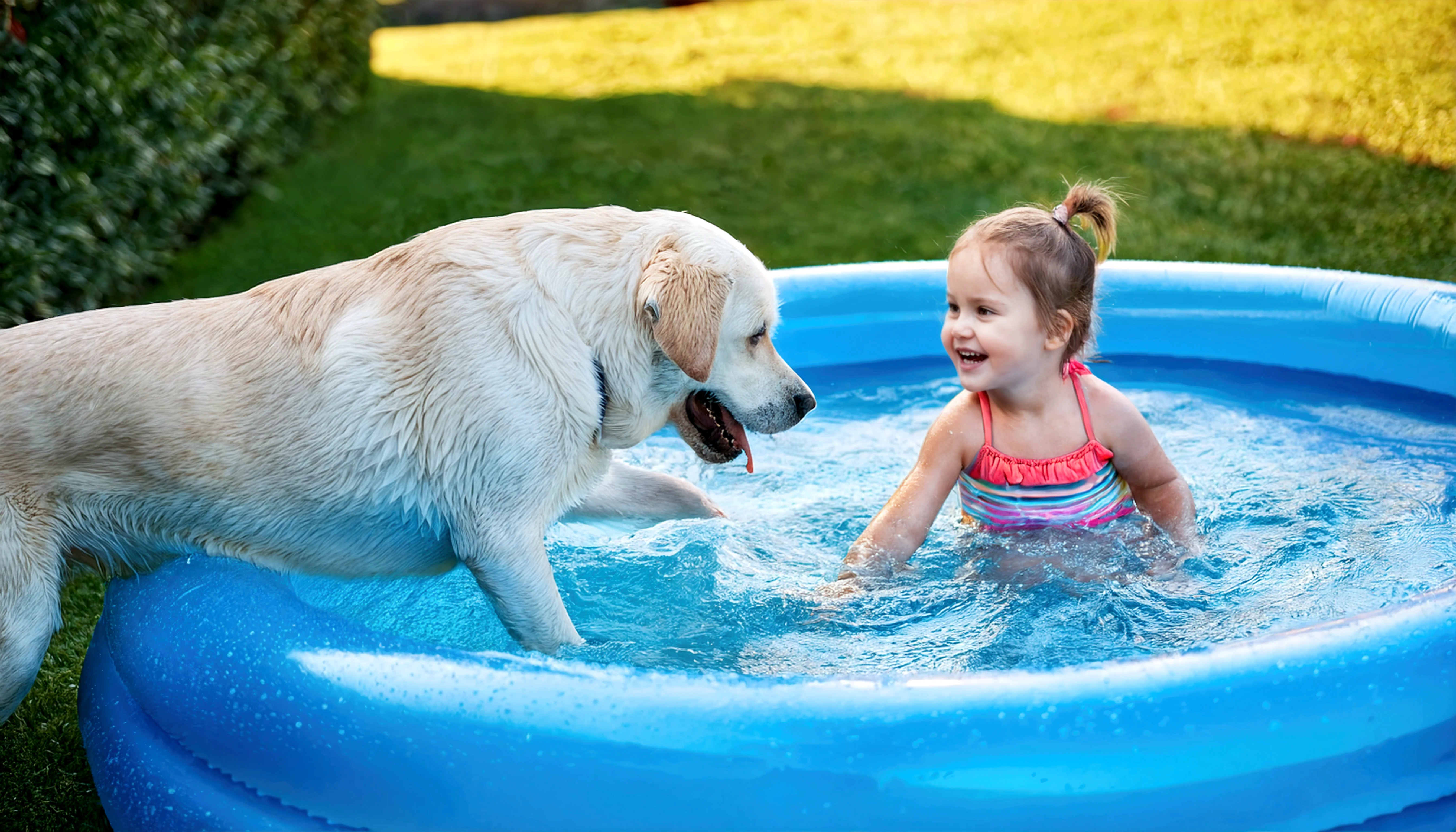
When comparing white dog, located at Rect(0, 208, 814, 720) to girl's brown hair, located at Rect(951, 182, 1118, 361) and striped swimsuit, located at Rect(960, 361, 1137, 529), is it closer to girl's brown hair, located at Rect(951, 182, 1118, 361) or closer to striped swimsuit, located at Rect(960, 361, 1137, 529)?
girl's brown hair, located at Rect(951, 182, 1118, 361)

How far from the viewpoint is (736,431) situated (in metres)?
3.30

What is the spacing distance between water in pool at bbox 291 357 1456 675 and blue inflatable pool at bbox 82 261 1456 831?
0.25 m

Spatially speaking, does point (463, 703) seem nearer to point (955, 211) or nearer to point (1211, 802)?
point (1211, 802)

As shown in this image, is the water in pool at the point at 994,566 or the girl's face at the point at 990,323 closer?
the water in pool at the point at 994,566

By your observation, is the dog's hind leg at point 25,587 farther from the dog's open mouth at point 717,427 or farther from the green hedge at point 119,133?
the green hedge at point 119,133

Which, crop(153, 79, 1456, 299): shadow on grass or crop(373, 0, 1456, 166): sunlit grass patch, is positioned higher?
crop(373, 0, 1456, 166): sunlit grass patch

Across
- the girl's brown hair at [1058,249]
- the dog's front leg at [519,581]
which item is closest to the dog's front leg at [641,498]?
the dog's front leg at [519,581]

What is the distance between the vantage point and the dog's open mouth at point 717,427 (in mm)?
3285

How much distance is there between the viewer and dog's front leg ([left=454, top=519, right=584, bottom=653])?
2.93 metres

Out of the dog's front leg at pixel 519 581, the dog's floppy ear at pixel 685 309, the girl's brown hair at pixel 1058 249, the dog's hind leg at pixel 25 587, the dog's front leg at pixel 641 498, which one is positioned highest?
the girl's brown hair at pixel 1058 249

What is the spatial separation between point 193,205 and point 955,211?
14.7 ft

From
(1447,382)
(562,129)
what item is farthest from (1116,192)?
(562,129)

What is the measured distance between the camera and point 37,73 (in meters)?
5.29

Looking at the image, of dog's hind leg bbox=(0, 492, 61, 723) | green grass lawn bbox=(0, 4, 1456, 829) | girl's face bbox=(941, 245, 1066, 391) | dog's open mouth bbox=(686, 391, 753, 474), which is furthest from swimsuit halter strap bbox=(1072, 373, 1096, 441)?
green grass lawn bbox=(0, 4, 1456, 829)
